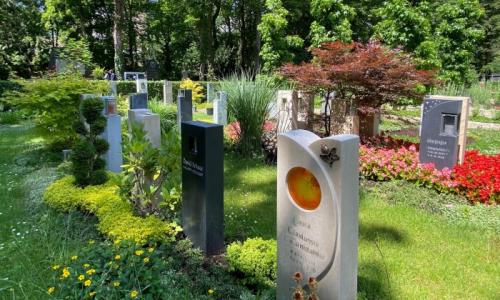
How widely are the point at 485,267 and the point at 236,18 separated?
3053 cm

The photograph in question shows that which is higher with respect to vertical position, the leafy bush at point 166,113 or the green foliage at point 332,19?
the green foliage at point 332,19

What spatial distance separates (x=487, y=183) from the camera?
5.85 m

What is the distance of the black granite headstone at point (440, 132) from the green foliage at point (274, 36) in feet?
41.9

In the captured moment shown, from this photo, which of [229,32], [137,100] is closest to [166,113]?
[137,100]

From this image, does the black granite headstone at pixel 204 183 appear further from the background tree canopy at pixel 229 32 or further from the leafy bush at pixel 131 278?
the background tree canopy at pixel 229 32

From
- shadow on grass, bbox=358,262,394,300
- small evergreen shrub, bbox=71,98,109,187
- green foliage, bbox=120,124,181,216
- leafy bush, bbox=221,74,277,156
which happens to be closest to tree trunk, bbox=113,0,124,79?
leafy bush, bbox=221,74,277,156

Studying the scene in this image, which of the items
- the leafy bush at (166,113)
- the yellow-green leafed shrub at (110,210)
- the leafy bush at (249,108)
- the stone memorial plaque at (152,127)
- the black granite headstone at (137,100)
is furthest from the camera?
the leafy bush at (166,113)

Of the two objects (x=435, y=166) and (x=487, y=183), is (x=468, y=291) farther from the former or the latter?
(x=435, y=166)

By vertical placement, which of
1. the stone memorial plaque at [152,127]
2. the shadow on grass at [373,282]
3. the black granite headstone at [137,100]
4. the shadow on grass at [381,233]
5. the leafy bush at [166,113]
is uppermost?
the black granite headstone at [137,100]

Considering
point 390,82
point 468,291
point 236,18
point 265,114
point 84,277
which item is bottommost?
point 468,291

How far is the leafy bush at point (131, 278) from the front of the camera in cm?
289

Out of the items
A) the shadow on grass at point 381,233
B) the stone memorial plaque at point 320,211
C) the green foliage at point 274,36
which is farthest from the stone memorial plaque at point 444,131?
the green foliage at point 274,36

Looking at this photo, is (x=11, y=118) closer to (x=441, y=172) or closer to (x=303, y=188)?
(x=441, y=172)

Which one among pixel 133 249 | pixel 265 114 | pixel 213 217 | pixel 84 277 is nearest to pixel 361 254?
pixel 213 217
